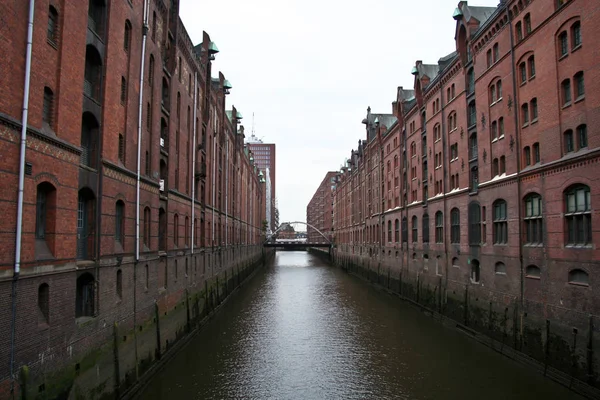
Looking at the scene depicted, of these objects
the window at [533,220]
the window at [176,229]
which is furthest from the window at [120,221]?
the window at [533,220]

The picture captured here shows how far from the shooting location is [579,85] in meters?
14.7

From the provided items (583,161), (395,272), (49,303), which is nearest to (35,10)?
(49,303)

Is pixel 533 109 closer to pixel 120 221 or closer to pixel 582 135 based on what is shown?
pixel 582 135

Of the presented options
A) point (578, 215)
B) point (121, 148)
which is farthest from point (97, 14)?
point (578, 215)

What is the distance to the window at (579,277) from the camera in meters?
13.9

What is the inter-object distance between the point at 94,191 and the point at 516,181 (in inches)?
633

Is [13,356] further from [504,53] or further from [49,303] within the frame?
[504,53]

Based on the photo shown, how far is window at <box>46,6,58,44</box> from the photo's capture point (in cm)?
1018

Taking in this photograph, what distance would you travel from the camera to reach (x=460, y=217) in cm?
2494

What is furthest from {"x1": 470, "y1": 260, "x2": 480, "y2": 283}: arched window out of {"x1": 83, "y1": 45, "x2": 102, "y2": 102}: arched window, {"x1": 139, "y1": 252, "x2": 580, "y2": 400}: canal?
{"x1": 83, "y1": 45, "x2": 102, "y2": 102}: arched window

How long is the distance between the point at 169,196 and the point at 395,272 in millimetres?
22788

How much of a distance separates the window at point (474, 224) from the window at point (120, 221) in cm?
1676

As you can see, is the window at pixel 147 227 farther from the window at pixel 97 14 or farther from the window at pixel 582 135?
the window at pixel 582 135

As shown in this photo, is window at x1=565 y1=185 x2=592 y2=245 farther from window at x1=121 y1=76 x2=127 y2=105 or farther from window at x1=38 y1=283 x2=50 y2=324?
window at x1=121 y1=76 x2=127 y2=105
